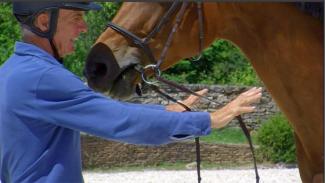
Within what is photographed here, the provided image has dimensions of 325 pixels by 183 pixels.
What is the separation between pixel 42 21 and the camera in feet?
7.93

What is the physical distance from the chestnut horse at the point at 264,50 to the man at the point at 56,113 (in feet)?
1.75

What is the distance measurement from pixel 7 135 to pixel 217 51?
13.5 meters

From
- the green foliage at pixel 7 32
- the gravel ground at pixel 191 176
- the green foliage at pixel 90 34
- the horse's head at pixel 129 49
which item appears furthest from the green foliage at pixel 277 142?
the horse's head at pixel 129 49

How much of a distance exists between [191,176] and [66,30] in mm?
7455

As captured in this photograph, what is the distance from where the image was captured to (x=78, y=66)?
13109 millimetres

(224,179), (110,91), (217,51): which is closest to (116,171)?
(224,179)

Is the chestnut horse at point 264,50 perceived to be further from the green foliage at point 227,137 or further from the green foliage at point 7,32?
the green foliage at point 7,32

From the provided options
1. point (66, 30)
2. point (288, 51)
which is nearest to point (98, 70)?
point (66, 30)

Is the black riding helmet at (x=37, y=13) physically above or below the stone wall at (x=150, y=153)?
above

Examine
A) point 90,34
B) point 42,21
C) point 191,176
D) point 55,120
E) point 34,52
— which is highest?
point 90,34

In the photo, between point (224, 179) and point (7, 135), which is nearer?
point (7, 135)

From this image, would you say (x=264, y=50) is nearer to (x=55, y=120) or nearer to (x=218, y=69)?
(x=55, y=120)

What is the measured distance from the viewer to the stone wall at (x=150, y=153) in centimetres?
1090

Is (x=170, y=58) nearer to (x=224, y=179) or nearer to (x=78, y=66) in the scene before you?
(x=224, y=179)
